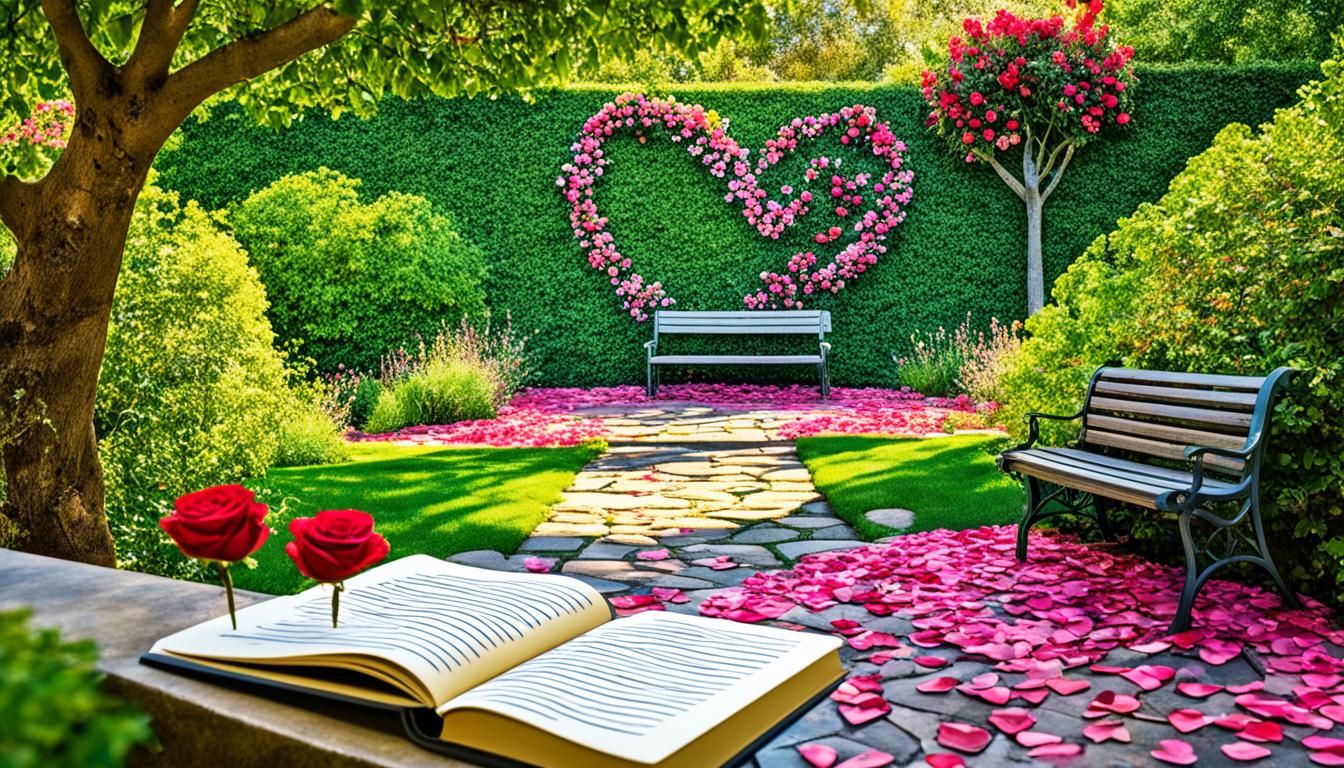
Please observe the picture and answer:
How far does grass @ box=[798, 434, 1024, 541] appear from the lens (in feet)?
16.5

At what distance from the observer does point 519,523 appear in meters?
4.93

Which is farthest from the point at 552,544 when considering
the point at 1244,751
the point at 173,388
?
the point at 1244,751

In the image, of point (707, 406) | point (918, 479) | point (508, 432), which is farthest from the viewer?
point (707, 406)

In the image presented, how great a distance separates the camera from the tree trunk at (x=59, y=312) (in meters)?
2.96

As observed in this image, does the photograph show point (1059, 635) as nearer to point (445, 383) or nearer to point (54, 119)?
point (445, 383)

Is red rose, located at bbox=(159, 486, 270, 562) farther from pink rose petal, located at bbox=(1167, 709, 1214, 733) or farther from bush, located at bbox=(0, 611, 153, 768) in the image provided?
pink rose petal, located at bbox=(1167, 709, 1214, 733)

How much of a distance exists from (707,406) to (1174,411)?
6.23m

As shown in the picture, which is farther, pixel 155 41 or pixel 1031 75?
pixel 1031 75

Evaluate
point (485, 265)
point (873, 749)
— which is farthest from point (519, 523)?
point (485, 265)

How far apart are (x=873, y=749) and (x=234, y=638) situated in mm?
1682

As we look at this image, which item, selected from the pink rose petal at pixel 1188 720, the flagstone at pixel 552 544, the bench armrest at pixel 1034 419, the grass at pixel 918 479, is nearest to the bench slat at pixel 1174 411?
the bench armrest at pixel 1034 419

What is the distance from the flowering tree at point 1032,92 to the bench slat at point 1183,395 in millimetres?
6887

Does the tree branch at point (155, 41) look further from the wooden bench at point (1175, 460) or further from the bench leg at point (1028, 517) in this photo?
the bench leg at point (1028, 517)

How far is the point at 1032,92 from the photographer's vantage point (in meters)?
10.8
